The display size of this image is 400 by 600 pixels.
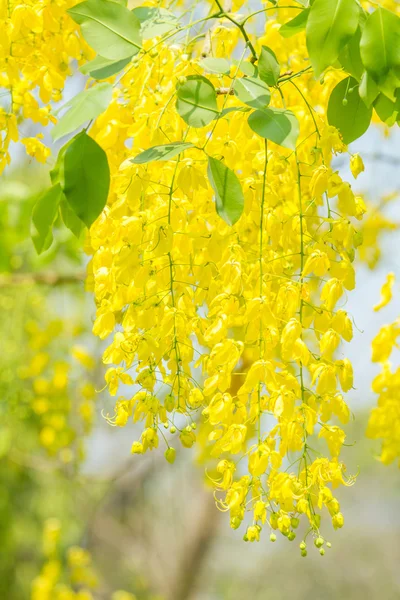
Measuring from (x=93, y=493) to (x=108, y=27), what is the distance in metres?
4.17

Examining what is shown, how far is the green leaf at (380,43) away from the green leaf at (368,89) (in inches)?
1.1

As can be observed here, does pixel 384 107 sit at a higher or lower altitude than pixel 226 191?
higher

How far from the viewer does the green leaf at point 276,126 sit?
0.76m

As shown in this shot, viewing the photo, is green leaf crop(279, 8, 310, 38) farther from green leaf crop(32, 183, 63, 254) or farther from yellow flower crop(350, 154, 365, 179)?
green leaf crop(32, 183, 63, 254)

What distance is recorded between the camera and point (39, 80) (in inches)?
44.6

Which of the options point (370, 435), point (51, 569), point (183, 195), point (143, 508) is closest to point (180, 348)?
point (183, 195)

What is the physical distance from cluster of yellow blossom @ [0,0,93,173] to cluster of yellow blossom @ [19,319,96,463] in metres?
1.77

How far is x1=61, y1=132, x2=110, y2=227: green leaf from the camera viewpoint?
792 millimetres

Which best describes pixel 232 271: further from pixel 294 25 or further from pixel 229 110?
pixel 294 25

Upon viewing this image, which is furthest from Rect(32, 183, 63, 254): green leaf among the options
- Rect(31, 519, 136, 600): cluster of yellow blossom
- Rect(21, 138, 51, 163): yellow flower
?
Rect(31, 519, 136, 600): cluster of yellow blossom

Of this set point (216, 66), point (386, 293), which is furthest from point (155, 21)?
point (386, 293)

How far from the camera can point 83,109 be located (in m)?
0.76

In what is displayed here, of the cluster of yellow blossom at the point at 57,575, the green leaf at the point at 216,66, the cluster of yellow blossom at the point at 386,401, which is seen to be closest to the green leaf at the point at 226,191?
the green leaf at the point at 216,66

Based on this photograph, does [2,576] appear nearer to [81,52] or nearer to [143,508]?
[143,508]
